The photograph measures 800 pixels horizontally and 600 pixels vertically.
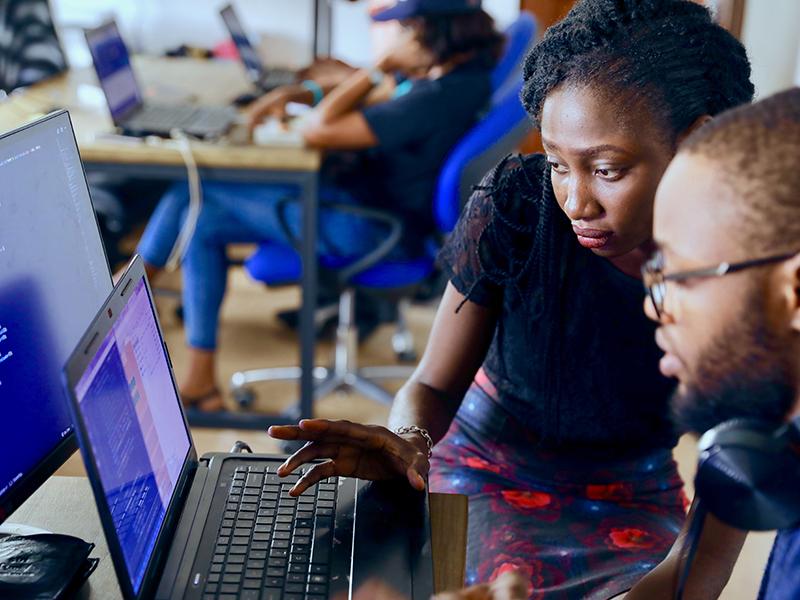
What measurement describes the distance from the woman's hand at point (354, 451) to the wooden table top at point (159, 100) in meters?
1.31

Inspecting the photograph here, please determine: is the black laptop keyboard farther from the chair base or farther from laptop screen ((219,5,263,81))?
laptop screen ((219,5,263,81))

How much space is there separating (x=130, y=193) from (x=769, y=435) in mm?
2441

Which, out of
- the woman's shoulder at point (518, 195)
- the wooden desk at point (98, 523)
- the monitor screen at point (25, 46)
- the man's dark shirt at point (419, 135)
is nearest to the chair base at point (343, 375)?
the man's dark shirt at point (419, 135)

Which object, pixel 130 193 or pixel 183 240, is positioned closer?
pixel 183 240

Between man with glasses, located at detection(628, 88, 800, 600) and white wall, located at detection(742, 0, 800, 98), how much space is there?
10.5 ft

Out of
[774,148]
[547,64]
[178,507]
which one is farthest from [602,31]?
[178,507]

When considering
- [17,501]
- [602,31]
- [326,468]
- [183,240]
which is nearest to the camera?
[17,501]

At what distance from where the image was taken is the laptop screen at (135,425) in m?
0.79

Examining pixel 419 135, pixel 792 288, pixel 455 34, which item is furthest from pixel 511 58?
pixel 792 288

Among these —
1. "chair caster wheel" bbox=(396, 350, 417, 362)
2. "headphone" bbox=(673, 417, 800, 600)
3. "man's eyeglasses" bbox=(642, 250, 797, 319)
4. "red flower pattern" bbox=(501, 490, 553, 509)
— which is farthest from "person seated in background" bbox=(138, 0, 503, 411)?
"headphone" bbox=(673, 417, 800, 600)

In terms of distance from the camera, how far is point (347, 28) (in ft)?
14.7

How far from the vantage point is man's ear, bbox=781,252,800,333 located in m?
0.73

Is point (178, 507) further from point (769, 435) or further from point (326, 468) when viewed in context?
point (769, 435)

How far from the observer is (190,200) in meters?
2.49
